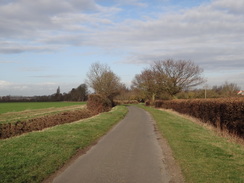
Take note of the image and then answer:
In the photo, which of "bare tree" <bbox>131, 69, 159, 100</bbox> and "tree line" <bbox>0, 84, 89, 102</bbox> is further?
"tree line" <bbox>0, 84, 89, 102</bbox>

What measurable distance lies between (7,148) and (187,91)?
50469 millimetres

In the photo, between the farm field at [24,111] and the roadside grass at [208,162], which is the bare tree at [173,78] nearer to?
the farm field at [24,111]

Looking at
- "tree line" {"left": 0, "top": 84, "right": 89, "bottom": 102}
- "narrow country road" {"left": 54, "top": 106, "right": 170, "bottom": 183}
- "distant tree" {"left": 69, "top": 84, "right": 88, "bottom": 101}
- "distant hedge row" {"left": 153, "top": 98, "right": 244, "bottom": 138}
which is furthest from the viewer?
"distant tree" {"left": 69, "top": 84, "right": 88, "bottom": 101}

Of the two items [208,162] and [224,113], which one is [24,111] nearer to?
[224,113]

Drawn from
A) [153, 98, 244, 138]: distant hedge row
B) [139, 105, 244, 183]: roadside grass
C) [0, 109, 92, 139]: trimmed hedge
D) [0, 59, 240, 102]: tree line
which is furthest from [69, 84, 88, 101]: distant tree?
[139, 105, 244, 183]: roadside grass

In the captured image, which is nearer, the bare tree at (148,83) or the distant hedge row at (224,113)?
the distant hedge row at (224,113)

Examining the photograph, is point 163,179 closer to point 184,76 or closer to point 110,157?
point 110,157

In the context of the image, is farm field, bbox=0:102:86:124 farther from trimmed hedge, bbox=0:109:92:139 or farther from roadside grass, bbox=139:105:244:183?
roadside grass, bbox=139:105:244:183

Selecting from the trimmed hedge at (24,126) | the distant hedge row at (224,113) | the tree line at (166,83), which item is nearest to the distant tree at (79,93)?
the tree line at (166,83)

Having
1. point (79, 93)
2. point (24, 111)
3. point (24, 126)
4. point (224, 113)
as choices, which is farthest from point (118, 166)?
point (79, 93)

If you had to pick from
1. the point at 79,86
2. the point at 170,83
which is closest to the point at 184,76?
the point at 170,83

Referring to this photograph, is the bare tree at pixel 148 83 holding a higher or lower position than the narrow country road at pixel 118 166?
higher

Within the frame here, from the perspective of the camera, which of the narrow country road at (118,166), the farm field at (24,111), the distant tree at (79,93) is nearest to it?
the narrow country road at (118,166)

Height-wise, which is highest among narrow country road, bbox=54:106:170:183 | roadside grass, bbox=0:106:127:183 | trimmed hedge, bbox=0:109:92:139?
roadside grass, bbox=0:106:127:183
